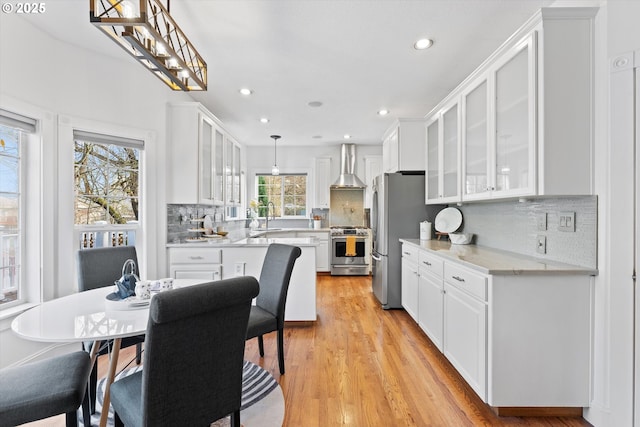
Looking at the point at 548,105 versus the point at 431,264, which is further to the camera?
the point at 431,264

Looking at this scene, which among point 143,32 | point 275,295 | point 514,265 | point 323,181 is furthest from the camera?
point 323,181

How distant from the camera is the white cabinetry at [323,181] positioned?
6094 mm

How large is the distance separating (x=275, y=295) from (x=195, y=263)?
53.2 inches

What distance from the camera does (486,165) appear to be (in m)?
2.25

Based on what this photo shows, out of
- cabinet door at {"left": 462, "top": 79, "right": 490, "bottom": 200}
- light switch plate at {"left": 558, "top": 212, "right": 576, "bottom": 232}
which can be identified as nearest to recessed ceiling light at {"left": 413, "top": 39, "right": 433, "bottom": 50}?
cabinet door at {"left": 462, "top": 79, "right": 490, "bottom": 200}

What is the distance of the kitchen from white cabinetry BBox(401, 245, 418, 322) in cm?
82

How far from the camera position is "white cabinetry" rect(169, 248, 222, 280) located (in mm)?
3119

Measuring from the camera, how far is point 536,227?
2178 mm

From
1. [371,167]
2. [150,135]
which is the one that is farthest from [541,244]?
[371,167]

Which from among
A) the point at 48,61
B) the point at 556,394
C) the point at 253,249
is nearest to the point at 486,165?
the point at 556,394

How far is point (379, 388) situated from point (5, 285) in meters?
2.85

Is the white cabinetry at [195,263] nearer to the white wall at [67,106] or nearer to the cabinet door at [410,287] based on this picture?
the white wall at [67,106]

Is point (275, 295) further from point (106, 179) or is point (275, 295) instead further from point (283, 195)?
point (283, 195)

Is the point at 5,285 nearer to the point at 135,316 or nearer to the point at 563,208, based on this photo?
the point at 135,316
